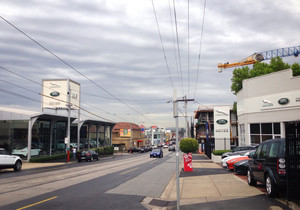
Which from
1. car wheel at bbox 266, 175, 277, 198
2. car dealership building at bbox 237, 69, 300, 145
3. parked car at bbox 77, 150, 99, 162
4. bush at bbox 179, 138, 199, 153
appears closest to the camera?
car wheel at bbox 266, 175, 277, 198

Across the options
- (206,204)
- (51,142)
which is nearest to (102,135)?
(51,142)

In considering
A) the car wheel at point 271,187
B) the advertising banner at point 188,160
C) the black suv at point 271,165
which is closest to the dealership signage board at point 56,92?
the advertising banner at point 188,160

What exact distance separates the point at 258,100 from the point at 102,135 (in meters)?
37.9

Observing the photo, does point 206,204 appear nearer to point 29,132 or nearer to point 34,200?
point 34,200

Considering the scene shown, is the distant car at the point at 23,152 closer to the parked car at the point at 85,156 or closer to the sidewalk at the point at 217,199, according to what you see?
the parked car at the point at 85,156

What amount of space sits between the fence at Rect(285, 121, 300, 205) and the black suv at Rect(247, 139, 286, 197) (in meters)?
0.56

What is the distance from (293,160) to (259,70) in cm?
4400

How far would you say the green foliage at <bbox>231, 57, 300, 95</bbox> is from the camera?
47.6 m

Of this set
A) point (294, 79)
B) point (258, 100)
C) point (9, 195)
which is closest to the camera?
point (9, 195)

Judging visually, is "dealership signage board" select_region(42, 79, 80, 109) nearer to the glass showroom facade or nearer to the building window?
the glass showroom facade

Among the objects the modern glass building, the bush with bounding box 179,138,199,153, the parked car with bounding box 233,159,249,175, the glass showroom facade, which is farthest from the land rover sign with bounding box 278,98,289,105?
the glass showroom facade

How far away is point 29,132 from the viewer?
32625 millimetres

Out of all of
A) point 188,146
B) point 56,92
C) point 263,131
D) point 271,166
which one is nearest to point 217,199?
point 271,166

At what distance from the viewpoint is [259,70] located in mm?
48312
